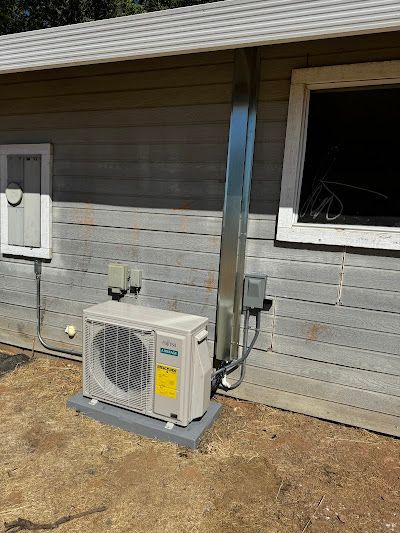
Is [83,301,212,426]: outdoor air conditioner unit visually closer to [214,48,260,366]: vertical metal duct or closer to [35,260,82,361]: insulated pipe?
[214,48,260,366]: vertical metal duct

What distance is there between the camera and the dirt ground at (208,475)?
1.82m

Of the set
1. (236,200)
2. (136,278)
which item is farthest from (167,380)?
(236,200)

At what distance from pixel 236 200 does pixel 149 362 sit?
3.92ft

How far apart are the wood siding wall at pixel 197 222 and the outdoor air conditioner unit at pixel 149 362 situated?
54 centimetres

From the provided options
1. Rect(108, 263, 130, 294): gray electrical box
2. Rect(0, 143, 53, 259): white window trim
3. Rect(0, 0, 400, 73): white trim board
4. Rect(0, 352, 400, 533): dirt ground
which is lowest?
Rect(0, 352, 400, 533): dirt ground

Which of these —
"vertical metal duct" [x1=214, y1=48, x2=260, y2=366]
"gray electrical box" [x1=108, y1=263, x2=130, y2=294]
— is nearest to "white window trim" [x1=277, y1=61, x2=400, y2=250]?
"vertical metal duct" [x1=214, y1=48, x2=260, y2=366]

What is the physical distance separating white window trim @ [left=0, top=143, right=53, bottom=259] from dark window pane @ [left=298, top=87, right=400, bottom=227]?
83.8 inches

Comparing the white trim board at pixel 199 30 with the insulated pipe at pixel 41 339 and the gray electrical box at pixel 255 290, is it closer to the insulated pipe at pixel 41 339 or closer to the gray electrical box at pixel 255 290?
the gray electrical box at pixel 255 290

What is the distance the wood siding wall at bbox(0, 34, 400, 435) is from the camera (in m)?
2.47

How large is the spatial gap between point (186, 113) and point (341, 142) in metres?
1.10

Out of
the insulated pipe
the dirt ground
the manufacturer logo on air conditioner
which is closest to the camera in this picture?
the dirt ground

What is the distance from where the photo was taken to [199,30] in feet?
7.39

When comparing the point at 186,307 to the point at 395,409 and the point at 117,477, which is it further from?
the point at 395,409

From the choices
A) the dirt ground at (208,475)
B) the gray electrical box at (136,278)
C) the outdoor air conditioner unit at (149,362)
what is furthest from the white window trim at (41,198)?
the dirt ground at (208,475)
